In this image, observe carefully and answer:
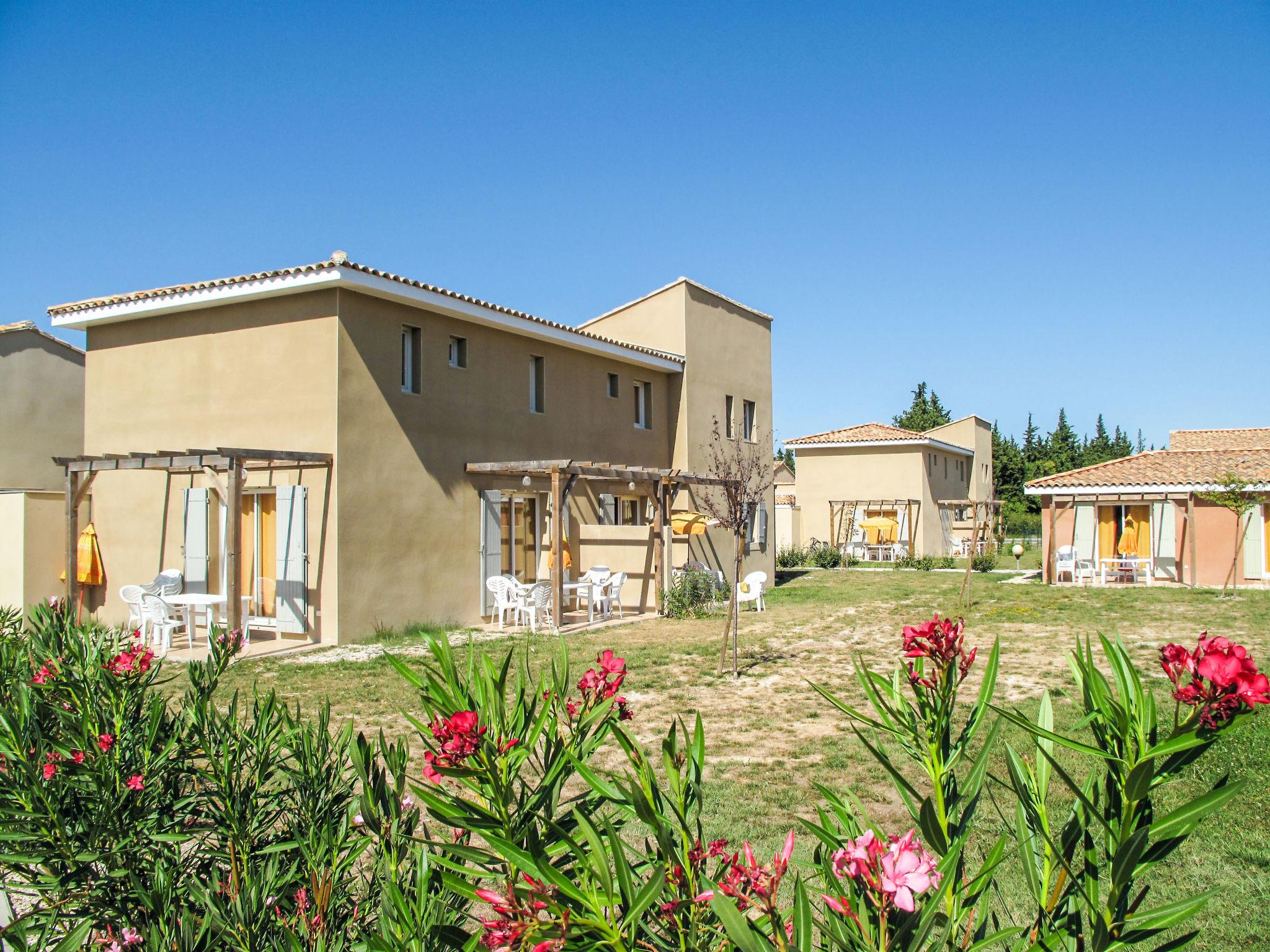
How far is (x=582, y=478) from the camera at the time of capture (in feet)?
58.4

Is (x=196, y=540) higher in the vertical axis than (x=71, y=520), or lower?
lower

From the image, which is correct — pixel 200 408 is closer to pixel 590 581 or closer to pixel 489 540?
pixel 489 540

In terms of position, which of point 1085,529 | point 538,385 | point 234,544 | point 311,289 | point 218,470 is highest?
point 311,289

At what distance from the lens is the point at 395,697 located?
9.32 m

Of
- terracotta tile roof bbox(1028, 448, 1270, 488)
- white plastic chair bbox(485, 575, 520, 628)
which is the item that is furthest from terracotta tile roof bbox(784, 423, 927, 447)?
white plastic chair bbox(485, 575, 520, 628)

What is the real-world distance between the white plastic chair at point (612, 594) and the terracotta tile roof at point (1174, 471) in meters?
13.4

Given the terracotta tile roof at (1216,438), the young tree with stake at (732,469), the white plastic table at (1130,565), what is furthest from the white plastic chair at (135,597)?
the terracotta tile roof at (1216,438)

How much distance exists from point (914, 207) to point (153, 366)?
13514 millimetres

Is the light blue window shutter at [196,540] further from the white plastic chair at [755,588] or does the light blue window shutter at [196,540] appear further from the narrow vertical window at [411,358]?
the white plastic chair at [755,588]

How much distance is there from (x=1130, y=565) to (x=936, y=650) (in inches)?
984

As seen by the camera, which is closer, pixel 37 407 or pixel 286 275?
pixel 286 275

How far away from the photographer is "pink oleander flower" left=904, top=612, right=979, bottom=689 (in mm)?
1737

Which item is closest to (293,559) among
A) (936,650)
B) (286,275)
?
(286,275)

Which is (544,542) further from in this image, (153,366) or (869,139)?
(869,139)
